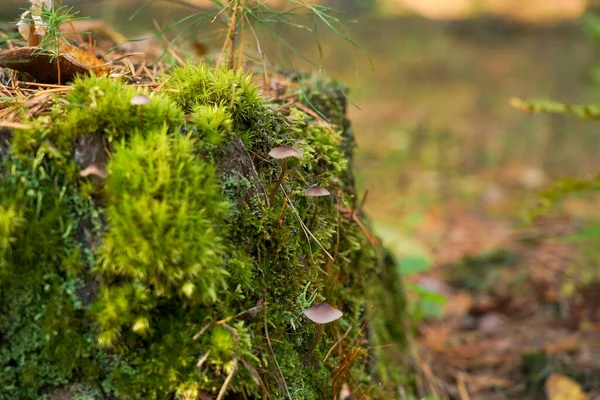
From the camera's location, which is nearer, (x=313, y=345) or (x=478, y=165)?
(x=313, y=345)

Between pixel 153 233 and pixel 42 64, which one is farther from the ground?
pixel 42 64

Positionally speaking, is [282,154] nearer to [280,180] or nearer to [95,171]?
[280,180]

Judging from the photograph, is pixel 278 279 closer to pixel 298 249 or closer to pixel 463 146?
pixel 298 249

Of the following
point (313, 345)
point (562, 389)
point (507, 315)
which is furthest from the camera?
point (507, 315)

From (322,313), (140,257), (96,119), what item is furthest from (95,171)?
(322,313)

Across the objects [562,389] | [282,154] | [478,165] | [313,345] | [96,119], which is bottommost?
[478,165]

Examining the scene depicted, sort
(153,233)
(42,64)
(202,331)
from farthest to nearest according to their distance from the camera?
(42,64)
(202,331)
(153,233)

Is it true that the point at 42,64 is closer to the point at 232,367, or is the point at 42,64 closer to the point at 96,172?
the point at 96,172
